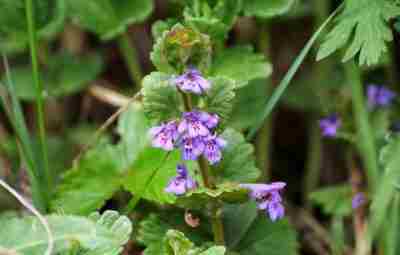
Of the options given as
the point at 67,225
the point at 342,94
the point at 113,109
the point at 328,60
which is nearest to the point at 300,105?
the point at 328,60

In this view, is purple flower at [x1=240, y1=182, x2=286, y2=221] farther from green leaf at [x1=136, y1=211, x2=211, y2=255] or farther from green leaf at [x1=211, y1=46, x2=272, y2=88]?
green leaf at [x1=211, y1=46, x2=272, y2=88]

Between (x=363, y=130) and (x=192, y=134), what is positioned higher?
(x=192, y=134)

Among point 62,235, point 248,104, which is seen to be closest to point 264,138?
point 248,104

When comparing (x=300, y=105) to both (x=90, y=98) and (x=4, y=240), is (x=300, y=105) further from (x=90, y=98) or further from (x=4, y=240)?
(x=4, y=240)

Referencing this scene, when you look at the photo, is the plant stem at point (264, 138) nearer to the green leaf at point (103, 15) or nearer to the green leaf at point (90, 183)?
the green leaf at point (103, 15)

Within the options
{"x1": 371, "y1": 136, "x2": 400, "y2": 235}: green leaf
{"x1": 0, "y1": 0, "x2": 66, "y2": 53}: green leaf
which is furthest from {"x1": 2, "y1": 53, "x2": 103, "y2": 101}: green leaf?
{"x1": 371, "y1": 136, "x2": 400, "y2": 235}: green leaf

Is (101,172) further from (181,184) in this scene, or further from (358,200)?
(358,200)

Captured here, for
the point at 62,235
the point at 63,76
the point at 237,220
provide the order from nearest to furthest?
1. the point at 62,235
2. the point at 237,220
3. the point at 63,76
